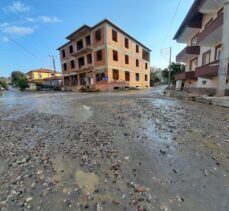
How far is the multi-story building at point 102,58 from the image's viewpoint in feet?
72.4

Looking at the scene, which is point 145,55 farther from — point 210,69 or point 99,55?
point 210,69

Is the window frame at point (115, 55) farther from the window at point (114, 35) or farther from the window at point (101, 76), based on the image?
the window at point (101, 76)

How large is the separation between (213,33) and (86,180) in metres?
12.1

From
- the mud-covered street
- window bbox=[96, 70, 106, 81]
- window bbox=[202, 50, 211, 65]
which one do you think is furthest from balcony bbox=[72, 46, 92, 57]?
the mud-covered street

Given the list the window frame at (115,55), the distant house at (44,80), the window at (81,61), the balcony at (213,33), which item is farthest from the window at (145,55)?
the balcony at (213,33)

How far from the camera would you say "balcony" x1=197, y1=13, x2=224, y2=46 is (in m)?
8.71

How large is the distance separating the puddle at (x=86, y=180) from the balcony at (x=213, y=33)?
427 inches

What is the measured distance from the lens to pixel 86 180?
6.92ft

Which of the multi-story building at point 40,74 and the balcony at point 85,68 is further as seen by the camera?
the multi-story building at point 40,74

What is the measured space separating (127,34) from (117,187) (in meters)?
27.2

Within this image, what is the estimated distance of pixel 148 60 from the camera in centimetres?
3447

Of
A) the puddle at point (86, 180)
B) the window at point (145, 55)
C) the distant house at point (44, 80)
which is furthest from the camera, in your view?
the distant house at point (44, 80)

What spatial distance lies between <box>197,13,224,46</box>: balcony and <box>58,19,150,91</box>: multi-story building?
13.4m

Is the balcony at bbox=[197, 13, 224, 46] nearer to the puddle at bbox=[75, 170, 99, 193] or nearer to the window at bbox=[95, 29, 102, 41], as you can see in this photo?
the puddle at bbox=[75, 170, 99, 193]
